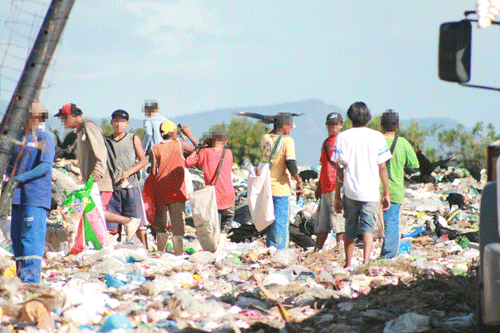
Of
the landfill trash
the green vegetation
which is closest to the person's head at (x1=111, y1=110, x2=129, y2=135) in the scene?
the landfill trash

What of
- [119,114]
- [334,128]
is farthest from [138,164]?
[334,128]

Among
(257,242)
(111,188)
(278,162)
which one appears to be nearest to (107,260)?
(111,188)

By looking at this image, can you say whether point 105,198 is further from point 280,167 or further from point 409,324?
point 409,324

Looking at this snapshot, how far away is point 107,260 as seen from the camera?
601 centimetres

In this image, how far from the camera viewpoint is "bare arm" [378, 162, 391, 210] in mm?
5992

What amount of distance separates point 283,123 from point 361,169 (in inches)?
71.1

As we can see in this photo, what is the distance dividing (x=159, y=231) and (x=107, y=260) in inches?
64.9

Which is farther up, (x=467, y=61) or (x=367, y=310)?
(x=467, y=61)

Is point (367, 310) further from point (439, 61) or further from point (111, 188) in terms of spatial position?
point (111, 188)

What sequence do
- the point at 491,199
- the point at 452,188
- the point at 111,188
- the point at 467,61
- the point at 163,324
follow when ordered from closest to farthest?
the point at 491,199 → the point at 467,61 → the point at 163,324 → the point at 111,188 → the point at 452,188

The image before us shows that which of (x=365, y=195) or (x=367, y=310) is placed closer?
(x=367, y=310)

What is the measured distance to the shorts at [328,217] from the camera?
294 inches

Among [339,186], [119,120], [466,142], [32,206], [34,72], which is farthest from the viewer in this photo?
[466,142]

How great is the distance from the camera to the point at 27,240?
16.3 feet
